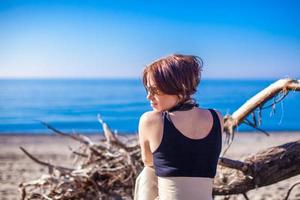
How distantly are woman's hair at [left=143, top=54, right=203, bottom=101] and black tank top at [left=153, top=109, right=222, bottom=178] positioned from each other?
0.37ft

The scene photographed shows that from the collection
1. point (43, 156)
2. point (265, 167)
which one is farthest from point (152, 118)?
point (43, 156)

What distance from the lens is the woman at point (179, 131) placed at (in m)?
2.05

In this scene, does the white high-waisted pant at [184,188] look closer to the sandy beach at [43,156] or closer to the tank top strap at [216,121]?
the tank top strap at [216,121]

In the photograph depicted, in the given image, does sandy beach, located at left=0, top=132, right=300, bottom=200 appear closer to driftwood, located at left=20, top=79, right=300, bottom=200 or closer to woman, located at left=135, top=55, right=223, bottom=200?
driftwood, located at left=20, top=79, right=300, bottom=200

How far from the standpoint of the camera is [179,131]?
2045 mm

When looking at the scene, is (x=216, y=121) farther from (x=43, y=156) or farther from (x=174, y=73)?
(x=43, y=156)

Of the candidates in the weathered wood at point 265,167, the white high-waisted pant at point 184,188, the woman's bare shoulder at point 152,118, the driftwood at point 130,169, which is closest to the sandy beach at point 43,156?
the driftwood at point 130,169

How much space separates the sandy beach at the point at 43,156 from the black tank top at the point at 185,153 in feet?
Result: 10.7

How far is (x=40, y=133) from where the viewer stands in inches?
691

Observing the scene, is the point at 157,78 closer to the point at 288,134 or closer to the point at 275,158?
the point at 275,158

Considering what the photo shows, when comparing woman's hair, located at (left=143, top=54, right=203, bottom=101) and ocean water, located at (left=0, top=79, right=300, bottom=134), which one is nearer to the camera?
woman's hair, located at (left=143, top=54, right=203, bottom=101)

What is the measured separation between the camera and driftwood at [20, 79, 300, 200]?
148 inches

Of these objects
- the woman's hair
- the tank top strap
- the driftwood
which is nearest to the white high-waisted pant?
the tank top strap

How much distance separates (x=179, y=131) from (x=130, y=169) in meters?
2.37
